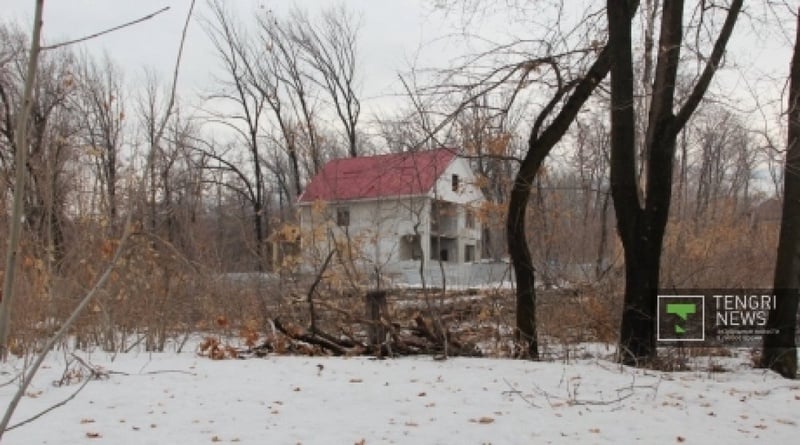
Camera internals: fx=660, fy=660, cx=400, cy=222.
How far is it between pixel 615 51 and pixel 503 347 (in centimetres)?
380

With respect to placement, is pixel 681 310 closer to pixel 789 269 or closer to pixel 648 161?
pixel 789 269

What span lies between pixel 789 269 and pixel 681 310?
1319mm

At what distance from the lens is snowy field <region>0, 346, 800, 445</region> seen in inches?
165

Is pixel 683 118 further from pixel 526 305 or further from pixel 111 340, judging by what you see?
pixel 111 340

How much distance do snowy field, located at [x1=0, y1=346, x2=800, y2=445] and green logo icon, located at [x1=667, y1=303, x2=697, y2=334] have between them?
104 cm

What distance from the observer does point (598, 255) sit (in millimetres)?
10477

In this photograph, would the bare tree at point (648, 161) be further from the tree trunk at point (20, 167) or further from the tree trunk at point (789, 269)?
the tree trunk at point (20, 167)

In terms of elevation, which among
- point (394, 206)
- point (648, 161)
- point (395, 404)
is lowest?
point (395, 404)

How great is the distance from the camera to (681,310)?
814cm

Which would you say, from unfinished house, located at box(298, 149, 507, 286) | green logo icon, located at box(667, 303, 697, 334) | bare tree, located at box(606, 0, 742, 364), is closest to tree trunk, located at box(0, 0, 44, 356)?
unfinished house, located at box(298, 149, 507, 286)

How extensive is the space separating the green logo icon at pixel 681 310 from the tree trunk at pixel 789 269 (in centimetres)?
91

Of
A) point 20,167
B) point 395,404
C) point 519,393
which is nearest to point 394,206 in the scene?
point 519,393

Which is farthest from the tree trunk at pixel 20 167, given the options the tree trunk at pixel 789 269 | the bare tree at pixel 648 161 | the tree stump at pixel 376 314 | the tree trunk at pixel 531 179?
the tree trunk at pixel 789 269

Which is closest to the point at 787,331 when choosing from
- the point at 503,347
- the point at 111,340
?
the point at 503,347
